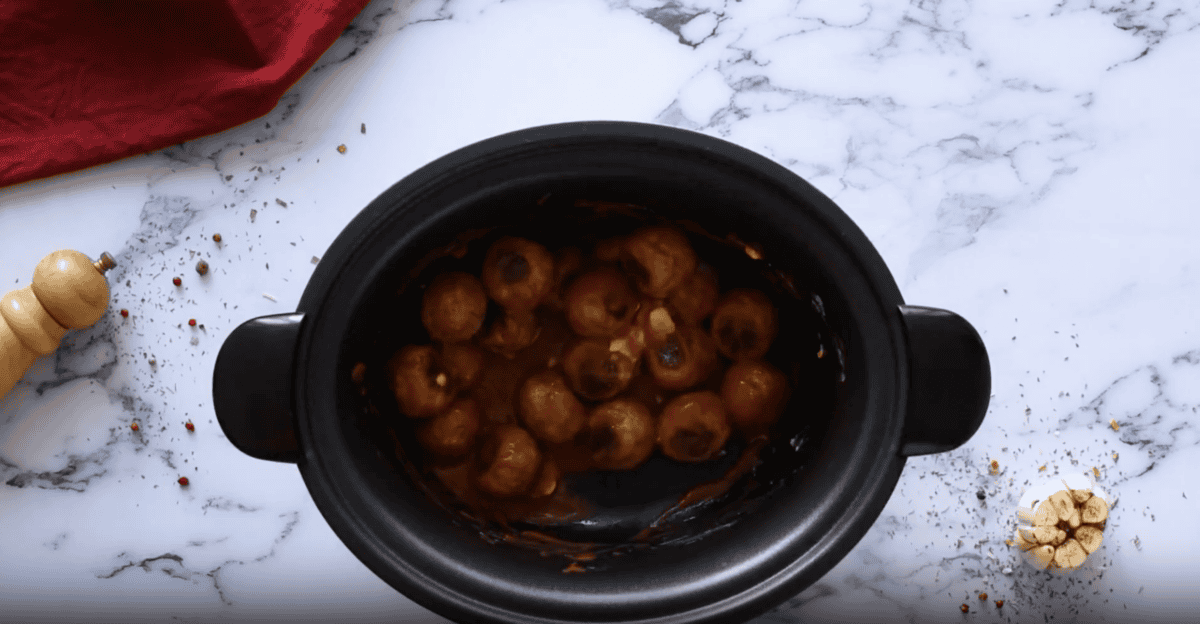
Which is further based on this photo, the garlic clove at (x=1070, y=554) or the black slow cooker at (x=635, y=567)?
the garlic clove at (x=1070, y=554)

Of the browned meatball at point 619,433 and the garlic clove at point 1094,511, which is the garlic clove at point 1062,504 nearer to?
the garlic clove at point 1094,511

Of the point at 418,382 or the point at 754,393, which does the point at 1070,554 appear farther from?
the point at 418,382

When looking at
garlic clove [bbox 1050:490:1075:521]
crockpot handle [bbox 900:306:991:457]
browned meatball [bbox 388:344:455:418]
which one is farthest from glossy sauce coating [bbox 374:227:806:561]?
garlic clove [bbox 1050:490:1075:521]

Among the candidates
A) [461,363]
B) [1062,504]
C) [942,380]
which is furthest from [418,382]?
[1062,504]

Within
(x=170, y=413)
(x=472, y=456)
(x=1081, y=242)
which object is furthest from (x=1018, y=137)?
(x=170, y=413)

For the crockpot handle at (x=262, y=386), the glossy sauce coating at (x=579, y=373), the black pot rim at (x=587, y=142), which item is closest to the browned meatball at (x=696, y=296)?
the glossy sauce coating at (x=579, y=373)

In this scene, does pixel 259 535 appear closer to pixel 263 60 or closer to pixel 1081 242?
pixel 263 60
